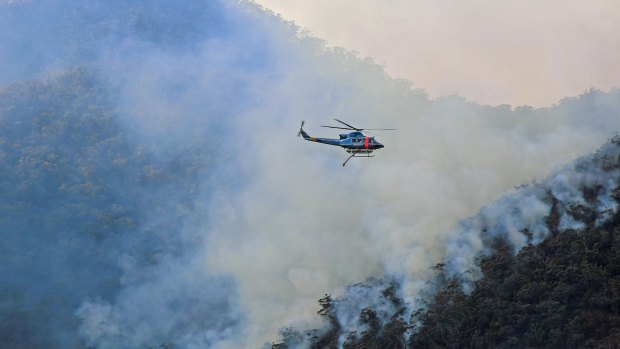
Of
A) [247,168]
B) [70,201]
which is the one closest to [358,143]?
[247,168]

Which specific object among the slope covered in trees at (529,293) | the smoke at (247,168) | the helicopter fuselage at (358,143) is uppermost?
the smoke at (247,168)

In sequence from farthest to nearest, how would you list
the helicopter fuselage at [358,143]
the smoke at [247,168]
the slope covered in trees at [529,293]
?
the smoke at [247,168] → the helicopter fuselage at [358,143] → the slope covered in trees at [529,293]

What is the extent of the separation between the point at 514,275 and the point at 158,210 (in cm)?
6184

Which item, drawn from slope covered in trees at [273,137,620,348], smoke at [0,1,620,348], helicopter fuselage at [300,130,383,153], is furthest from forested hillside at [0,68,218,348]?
helicopter fuselage at [300,130,383,153]

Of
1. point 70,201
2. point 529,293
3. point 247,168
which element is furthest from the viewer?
point 247,168

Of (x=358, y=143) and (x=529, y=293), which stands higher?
(x=358, y=143)

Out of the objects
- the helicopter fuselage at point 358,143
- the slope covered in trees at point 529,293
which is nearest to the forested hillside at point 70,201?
the slope covered in trees at point 529,293

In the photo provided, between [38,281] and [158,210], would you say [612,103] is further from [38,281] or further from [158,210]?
[38,281]

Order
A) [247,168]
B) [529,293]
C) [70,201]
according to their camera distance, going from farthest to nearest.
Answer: [247,168] < [70,201] < [529,293]

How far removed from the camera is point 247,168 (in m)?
146

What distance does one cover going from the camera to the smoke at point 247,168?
392ft

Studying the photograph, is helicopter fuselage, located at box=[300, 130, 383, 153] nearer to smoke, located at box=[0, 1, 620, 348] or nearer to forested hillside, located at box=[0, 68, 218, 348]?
smoke, located at box=[0, 1, 620, 348]

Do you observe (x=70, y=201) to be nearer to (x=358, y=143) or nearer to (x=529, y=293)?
(x=358, y=143)

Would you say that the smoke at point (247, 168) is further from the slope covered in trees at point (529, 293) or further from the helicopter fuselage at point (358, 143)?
the helicopter fuselage at point (358, 143)
